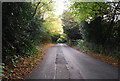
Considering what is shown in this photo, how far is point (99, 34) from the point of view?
12.2 m

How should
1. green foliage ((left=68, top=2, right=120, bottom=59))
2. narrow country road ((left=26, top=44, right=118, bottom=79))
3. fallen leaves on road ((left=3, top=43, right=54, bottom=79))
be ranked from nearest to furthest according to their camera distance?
fallen leaves on road ((left=3, top=43, right=54, bottom=79)) < narrow country road ((left=26, top=44, right=118, bottom=79)) < green foliage ((left=68, top=2, right=120, bottom=59))

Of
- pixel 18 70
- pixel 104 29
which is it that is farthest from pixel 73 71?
pixel 104 29

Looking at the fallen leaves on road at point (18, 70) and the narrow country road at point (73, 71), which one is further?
the narrow country road at point (73, 71)

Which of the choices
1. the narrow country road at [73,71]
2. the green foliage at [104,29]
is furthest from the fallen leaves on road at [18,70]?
the green foliage at [104,29]

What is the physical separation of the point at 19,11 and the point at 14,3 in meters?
0.54

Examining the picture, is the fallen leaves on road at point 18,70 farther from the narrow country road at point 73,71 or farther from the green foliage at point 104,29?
the green foliage at point 104,29

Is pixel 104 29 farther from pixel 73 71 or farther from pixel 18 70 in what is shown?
pixel 18 70

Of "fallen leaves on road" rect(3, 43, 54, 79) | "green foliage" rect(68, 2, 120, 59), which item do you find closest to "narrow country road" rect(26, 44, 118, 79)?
"fallen leaves on road" rect(3, 43, 54, 79)

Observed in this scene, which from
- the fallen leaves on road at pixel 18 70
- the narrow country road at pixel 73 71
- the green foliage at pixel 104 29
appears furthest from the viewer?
the green foliage at pixel 104 29

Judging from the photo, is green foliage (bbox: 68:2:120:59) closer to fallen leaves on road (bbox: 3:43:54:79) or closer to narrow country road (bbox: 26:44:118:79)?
narrow country road (bbox: 26:44:118:79)

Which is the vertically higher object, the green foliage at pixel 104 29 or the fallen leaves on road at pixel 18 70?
the green foliage at pixel 104 29

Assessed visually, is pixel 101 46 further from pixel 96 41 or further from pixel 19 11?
pixel 19 11

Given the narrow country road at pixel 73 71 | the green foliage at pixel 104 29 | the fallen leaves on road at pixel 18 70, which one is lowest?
the narrow country road at pixel 73 71

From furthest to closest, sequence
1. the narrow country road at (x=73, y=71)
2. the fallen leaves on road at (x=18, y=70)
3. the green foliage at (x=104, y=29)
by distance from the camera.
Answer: the green foliage at (x=104, y=29) → the narrow country road at (x=73, y=71) → the fallen leaves on road at (x=18, y=70)
